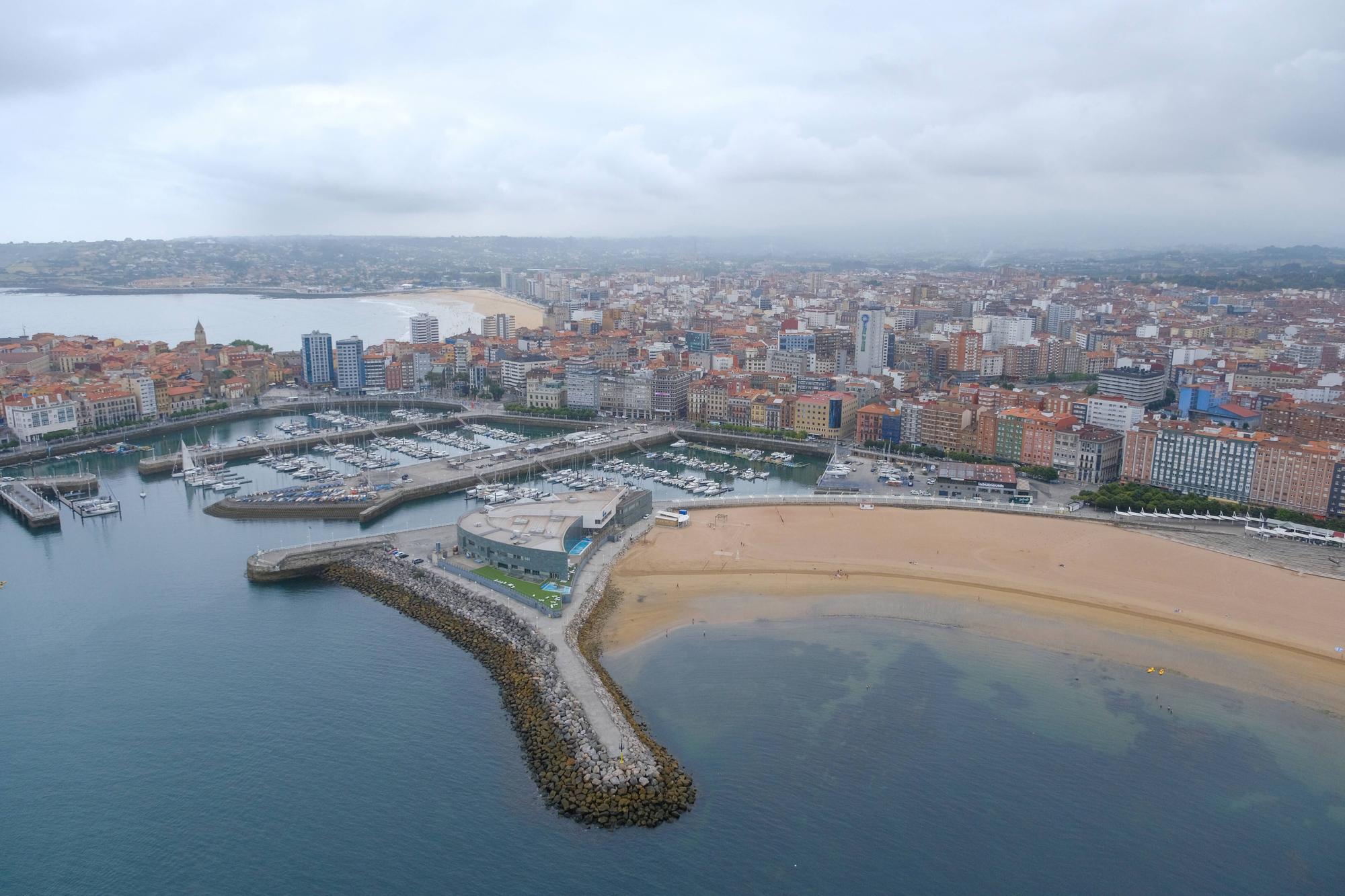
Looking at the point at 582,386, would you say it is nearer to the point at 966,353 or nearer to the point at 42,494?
the point at 42,494

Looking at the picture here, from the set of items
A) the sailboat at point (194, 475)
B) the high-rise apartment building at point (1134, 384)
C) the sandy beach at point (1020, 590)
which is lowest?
the sandy beach at point (1020, 590)

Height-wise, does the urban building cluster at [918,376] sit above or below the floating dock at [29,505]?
above

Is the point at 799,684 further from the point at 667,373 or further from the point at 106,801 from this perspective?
the point at 667,373

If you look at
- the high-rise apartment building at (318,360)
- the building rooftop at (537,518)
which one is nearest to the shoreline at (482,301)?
the high-rise apartment building at (318,360)

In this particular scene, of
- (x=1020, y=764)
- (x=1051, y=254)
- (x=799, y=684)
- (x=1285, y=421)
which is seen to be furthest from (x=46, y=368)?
(x=1051, y=254)

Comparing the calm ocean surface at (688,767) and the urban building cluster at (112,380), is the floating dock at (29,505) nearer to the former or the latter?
the calm ocean surface at (688,767)

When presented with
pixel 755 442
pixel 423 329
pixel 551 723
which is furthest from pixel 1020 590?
pixel 423 329
